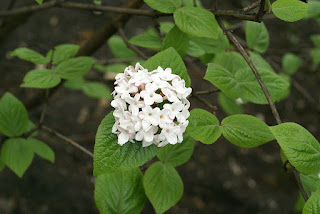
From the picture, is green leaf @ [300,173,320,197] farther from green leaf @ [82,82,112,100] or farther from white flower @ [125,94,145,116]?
green leaf @ [82,82,112,100]

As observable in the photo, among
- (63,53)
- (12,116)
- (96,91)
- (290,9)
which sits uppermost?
(290,9)

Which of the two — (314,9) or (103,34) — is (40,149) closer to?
(103,34)

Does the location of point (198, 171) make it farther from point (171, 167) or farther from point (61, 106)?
point (171, 167)

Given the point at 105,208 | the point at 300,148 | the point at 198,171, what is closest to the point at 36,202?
the point at 198,171

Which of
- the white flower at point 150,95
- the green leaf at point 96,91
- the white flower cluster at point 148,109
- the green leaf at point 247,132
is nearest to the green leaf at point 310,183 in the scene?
the green leaf at point 247,132

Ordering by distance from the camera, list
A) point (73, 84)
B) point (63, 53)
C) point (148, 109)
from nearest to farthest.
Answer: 1. point (148, 109)
2. point (63, 53)
3. point (73, 84)

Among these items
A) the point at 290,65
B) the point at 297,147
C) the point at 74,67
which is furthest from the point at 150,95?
the point at 290,65
